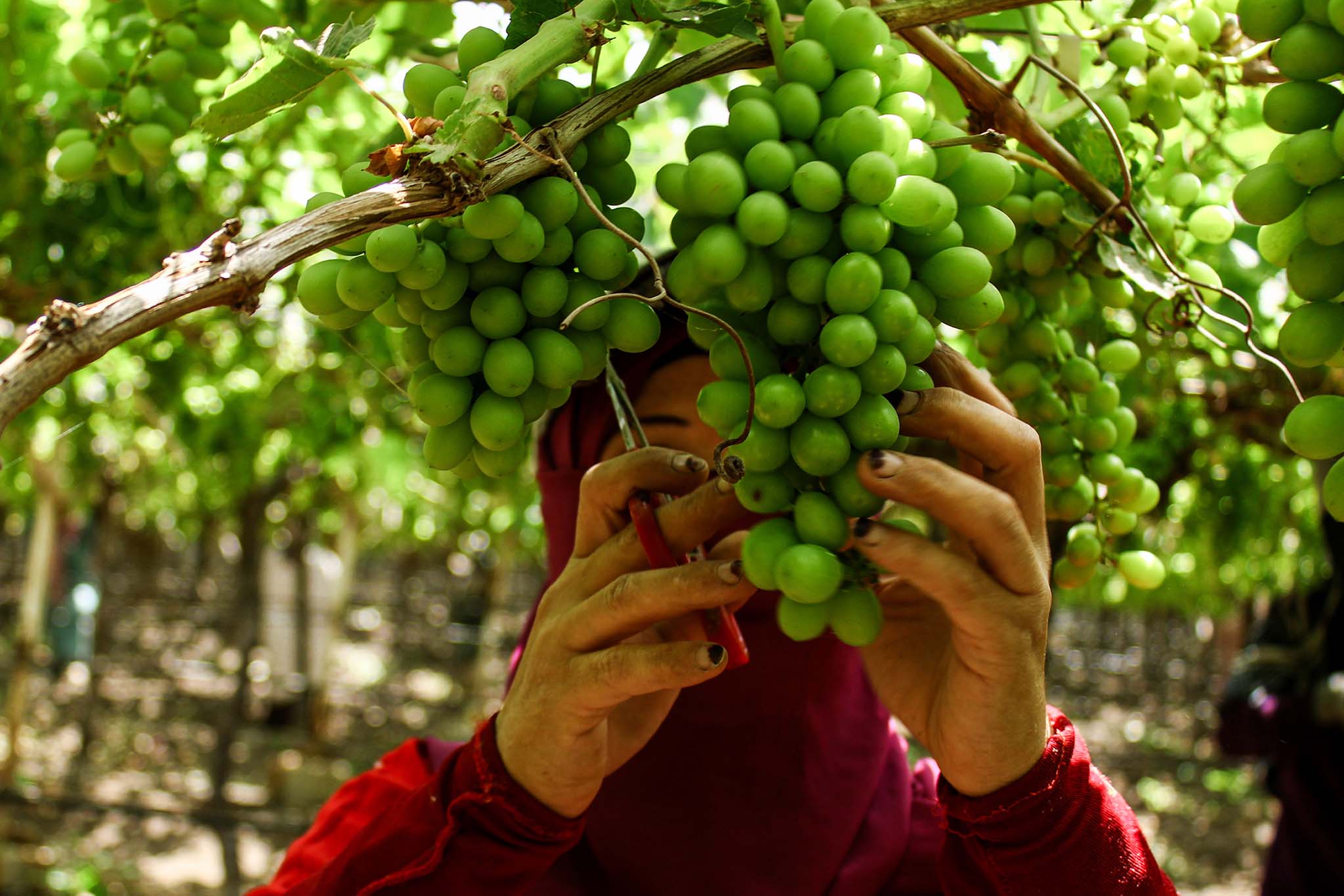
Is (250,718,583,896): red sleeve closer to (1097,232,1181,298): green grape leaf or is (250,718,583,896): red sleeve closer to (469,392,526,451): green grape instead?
(469,392,526,451): green grape

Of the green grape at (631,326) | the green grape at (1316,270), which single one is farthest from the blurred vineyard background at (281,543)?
the green grape at (1316,270)

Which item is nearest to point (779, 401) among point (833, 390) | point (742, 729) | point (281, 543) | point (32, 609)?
point (833, 390)

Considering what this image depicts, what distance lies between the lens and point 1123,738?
451 inches

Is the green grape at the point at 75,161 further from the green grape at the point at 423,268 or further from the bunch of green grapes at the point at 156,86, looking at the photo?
the green grape at the point at 423,268

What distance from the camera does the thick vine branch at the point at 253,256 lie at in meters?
0.56

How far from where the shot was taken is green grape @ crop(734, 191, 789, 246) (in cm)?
70

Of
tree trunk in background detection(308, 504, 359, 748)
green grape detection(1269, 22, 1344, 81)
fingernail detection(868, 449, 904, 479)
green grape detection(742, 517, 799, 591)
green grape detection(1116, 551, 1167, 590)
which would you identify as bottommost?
tree trunk in background detection(308, 504, 359, 748)

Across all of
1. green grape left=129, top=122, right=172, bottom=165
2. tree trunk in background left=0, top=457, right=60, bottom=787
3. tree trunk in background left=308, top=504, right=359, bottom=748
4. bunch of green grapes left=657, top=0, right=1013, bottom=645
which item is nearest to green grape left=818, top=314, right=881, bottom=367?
bunch of green grapes left=657, top=0, right=1013, bottom=645

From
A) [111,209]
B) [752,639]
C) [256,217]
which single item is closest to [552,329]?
[752,639]

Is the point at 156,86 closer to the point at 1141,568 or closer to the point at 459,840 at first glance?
the point at 459,840

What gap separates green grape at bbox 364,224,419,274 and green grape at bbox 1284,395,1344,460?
62cm

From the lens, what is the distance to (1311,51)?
667 mm

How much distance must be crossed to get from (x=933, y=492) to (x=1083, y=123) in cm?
48

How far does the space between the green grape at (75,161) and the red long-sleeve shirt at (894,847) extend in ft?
2.62
